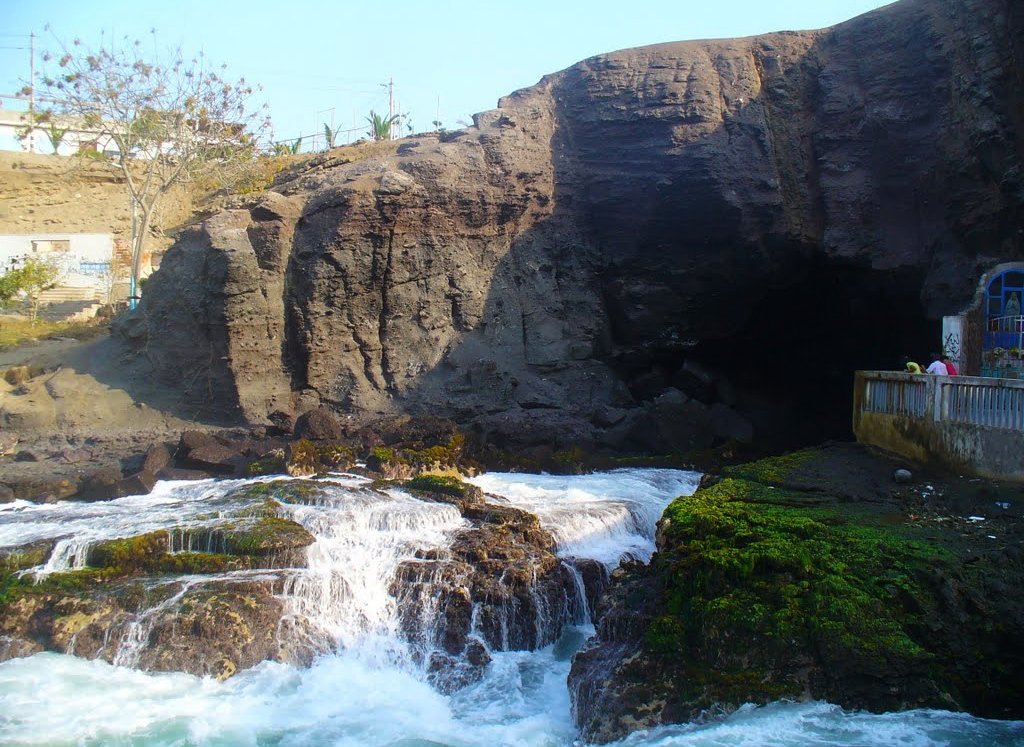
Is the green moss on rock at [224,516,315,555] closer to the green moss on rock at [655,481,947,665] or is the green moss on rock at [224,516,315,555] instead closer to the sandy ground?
the green moss on rock at [655,481,947,665]

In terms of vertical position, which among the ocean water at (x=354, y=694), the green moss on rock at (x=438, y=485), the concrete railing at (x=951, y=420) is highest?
the concrete railing at (x=951, y=420)

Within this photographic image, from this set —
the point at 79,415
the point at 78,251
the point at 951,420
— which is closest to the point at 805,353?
the point at 951,420

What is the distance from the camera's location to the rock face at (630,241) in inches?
723

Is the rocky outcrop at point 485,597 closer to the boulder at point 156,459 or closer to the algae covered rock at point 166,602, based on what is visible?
the algae covered rock at point 166,602

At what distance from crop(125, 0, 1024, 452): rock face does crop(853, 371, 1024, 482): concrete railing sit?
495 centimetres

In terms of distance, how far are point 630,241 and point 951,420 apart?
997 centimetres

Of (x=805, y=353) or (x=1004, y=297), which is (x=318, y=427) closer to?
(x=1004, y=297)

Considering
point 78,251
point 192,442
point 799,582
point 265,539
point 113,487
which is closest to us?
point 799,582

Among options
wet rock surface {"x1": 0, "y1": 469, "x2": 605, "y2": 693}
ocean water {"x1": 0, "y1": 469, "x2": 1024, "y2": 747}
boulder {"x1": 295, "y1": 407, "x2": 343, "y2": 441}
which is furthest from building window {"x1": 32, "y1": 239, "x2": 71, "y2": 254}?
wet rock surface {"x1": 0, "y1": 469, "x2": 605, "y2": 693}

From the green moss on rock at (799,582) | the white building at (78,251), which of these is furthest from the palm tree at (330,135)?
the green moss on rock at (799,582)

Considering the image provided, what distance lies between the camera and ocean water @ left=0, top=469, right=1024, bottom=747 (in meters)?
7.68

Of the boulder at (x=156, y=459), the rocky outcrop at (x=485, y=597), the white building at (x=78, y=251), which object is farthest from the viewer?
the white building at (x=78, y=251)

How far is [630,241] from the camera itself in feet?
68.4

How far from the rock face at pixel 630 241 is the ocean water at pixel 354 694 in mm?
6348
